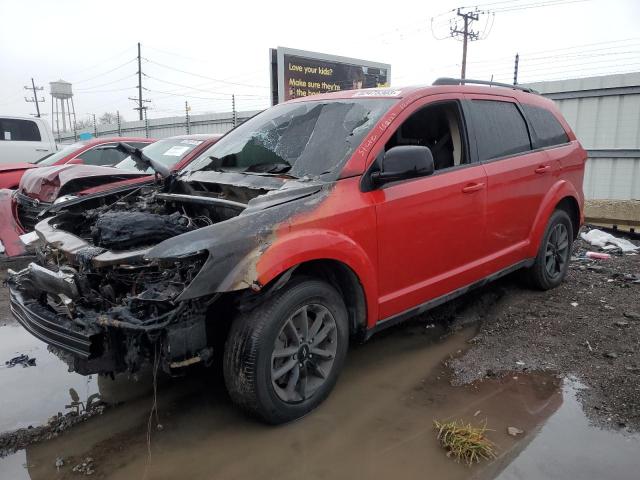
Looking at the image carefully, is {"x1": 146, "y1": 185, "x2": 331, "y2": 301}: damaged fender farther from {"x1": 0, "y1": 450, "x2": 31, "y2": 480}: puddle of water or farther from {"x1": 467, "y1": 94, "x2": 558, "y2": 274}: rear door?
{"x1": 467, "y1": 94, "x2": 558, "y2": 274}: rear door

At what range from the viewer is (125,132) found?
25.3 m

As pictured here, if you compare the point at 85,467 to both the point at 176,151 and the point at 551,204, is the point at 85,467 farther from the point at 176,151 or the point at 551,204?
the point at 176,151

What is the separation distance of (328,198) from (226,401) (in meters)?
1.43

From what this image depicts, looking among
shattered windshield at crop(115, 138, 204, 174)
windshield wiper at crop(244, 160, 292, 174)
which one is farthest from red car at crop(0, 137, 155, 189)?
windshield wiper at crop(244, 160, 292, 174)

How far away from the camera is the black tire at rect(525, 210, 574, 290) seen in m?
4.73

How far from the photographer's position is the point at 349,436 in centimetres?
273

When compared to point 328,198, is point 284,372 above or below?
below

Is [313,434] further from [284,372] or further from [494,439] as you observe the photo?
[494,439]

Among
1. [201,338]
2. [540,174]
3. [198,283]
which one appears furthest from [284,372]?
[540,174]

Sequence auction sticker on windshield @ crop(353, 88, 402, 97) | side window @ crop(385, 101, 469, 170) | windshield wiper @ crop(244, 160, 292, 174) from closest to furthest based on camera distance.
Result: windshield wiper @ crop(244, 160, 292, 174) < auction sticker on windshield @ crop(353, 88, 402, 97) < side window @ crop(385, 101, 469, 170)

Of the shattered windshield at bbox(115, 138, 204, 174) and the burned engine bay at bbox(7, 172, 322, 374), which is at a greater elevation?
the shattered windshield at bbox(115, 138, 204, 174)

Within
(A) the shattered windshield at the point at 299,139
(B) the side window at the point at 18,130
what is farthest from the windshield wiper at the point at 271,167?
(B) the side window at the point at 18,130

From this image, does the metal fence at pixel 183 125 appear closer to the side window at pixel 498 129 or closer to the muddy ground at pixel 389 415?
the side window at pixel 498 129

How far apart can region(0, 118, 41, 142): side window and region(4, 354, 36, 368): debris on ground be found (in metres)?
9.23
